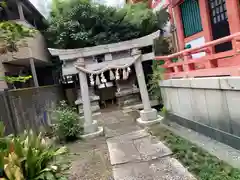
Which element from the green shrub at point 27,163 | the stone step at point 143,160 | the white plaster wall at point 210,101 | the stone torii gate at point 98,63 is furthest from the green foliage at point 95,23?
the green shrub at point 27,163

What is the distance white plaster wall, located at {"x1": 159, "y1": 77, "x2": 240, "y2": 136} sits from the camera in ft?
14.5

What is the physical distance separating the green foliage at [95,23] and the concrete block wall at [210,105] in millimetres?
7025

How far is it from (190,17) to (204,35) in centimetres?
141

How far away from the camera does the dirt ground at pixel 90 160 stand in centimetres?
481

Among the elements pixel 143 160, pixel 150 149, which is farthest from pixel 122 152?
pixel 143 160

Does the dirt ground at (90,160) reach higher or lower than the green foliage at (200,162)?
lower

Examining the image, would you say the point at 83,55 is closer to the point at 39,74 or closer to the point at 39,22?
the point at 39,22

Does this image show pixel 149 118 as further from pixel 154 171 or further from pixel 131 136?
pixel 154 171

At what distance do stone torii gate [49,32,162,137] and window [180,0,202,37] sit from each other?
2.68 m

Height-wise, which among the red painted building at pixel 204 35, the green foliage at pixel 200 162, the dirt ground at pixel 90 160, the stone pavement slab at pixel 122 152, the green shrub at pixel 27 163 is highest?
the red painted building at pixel 204 35

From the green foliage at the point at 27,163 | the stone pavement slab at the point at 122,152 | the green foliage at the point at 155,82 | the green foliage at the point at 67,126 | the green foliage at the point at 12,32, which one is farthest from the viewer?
the green foliage at the point at 155,82

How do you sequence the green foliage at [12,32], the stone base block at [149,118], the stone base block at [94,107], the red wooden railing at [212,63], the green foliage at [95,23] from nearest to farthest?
1. the green foliage at [12,32]
2. the red wooden railing at [212,63]
3. the stone base block at [149,118]
4. the green foliage at [95,23]
5. the stone base block at [94,107]

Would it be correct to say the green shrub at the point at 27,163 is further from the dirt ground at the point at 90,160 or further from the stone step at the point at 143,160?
the stone step at the point at 143,160

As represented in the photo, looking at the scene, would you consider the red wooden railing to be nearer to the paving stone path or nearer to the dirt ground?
the paving stone path
